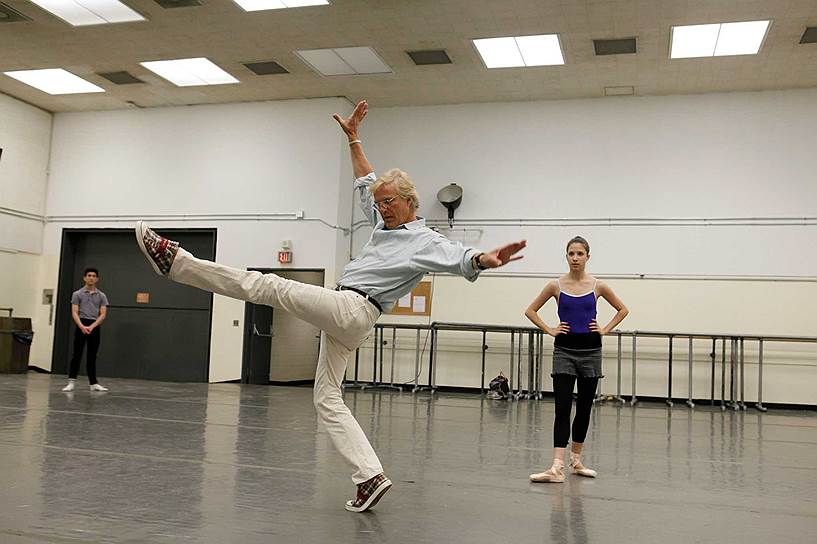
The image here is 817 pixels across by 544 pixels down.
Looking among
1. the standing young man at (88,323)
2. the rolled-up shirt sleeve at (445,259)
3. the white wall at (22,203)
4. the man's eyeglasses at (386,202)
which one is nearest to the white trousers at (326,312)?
the rolled-up shirt sleeve at (445,259)

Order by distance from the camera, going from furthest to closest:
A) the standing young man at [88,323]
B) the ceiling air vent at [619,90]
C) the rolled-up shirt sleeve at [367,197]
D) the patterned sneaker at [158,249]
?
1. the ceiling air vent at [619,90]
2. the standing young man at [88,323]
3. the rolled-up shirt sleeve at [367,197]
4. the patterned sneaker at [158,249]

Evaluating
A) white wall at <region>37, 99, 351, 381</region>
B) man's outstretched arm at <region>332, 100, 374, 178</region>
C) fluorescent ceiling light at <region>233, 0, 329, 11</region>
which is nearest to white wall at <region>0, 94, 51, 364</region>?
white wall at <region>37, 99, 351, 381</region>

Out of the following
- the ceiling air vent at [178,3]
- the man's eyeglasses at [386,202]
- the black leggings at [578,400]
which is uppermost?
the ceiling air vent at [178,3]

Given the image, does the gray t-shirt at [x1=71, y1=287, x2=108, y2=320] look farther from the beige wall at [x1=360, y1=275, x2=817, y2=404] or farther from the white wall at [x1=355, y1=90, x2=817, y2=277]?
the white wall at [x1=355, y1=90, x2=817, y2=277]

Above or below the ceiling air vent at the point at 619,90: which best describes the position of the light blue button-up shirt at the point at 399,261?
below

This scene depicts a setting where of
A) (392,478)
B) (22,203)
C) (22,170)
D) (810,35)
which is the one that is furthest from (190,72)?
(392,478)

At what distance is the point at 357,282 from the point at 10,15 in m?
9.74

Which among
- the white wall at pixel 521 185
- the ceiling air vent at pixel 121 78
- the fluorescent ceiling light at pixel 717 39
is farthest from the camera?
the ceiling air vent at pixel 121 78

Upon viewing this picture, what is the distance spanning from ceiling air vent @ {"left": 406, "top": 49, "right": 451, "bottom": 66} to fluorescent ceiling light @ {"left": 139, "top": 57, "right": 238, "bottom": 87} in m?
3.46

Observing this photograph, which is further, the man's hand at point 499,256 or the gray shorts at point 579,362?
the gray shorts at point 579,362

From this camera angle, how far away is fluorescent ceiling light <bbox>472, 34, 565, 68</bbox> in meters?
11.2

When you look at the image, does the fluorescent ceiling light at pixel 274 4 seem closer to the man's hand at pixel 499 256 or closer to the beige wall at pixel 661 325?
the beige wall at pixel 661 325

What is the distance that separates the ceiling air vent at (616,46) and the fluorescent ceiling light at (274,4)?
13.3 ft

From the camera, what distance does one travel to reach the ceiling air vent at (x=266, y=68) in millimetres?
12664
